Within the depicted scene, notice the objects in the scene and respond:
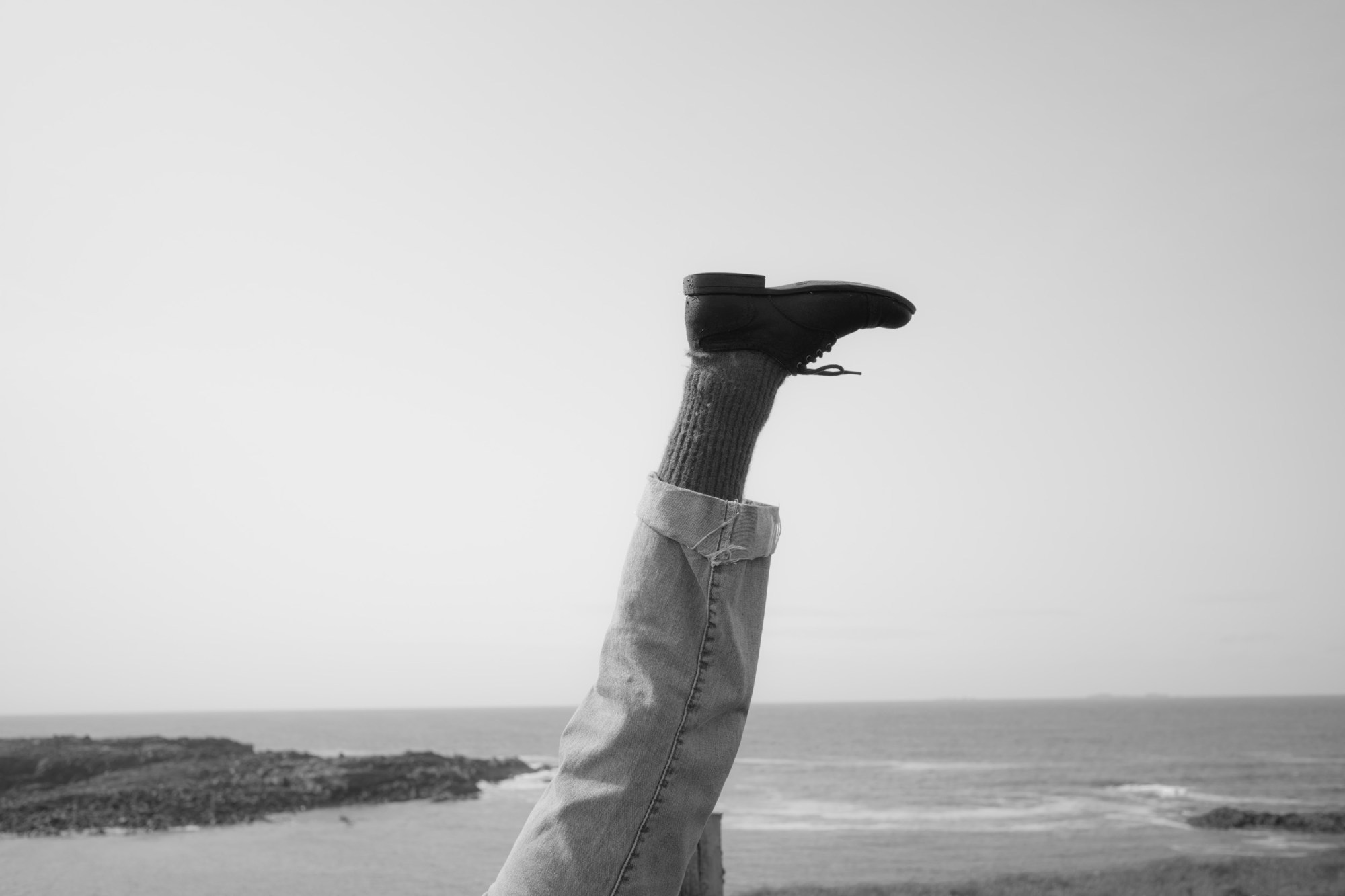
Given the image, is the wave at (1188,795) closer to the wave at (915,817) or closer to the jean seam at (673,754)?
the wave at (915,817)

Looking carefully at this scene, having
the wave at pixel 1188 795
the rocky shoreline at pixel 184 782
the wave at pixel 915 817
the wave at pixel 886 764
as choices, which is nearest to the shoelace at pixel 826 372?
the wave at pixel 915 817

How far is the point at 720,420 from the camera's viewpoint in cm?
129

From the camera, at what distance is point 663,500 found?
1.21 meters

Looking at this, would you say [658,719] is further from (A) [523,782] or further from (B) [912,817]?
(A) [523,782]

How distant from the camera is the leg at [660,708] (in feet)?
3.62

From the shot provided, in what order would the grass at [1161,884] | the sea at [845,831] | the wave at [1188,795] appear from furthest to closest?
the wave at [1188,795]
the sea at [845,831]
the grass at [1161,884]

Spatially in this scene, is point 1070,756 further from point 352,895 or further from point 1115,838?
point 352,895

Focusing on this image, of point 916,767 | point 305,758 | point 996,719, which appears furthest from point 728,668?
point 996,719

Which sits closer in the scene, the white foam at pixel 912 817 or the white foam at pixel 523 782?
the white foam at pixel 912 817

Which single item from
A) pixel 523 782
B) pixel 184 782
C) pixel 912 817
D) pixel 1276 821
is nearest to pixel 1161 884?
pixel 1276 821

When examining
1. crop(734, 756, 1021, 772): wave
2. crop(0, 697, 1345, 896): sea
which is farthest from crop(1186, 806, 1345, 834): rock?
crop(734, 756, 1021, 772): wave

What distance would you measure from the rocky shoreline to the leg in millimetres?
24372

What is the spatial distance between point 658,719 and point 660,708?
0.4 inches

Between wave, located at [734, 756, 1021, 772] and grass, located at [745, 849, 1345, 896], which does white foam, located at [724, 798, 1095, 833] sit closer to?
grass, located at [745, 849, 1345, 896]
